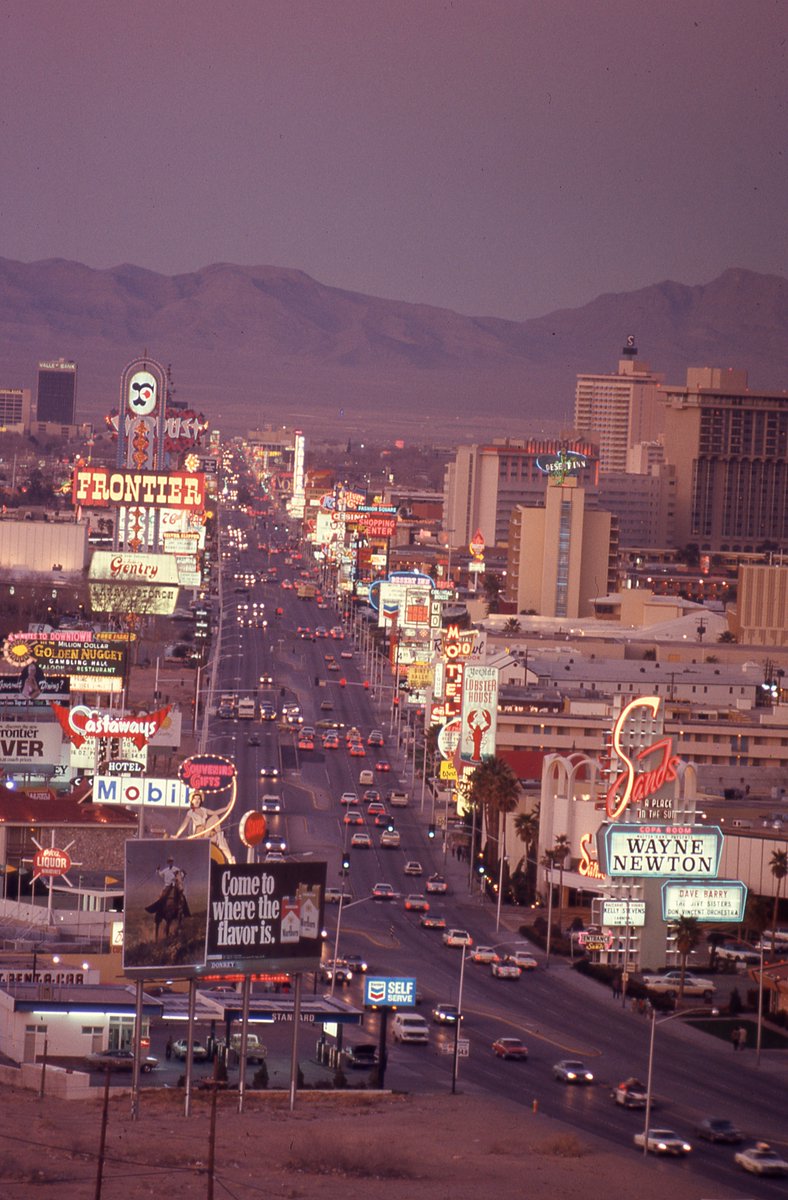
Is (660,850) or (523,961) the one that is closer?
(523,961)

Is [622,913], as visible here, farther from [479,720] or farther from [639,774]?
[479,720]

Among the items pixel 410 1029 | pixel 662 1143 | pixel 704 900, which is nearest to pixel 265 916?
pixel 410 1029

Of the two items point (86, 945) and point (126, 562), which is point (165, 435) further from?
point (86, 945)

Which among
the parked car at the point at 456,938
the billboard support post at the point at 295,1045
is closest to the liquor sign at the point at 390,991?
the billboard support post at the point at 295,1045

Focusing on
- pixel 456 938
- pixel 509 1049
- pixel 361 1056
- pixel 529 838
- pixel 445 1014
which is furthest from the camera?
pixel 529 838

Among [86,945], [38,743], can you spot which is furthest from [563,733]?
[86,945]

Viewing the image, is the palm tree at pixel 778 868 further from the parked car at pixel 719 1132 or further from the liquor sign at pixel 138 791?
the parked car at pixel 719 1132

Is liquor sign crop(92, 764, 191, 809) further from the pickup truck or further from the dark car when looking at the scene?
the pickup truck
